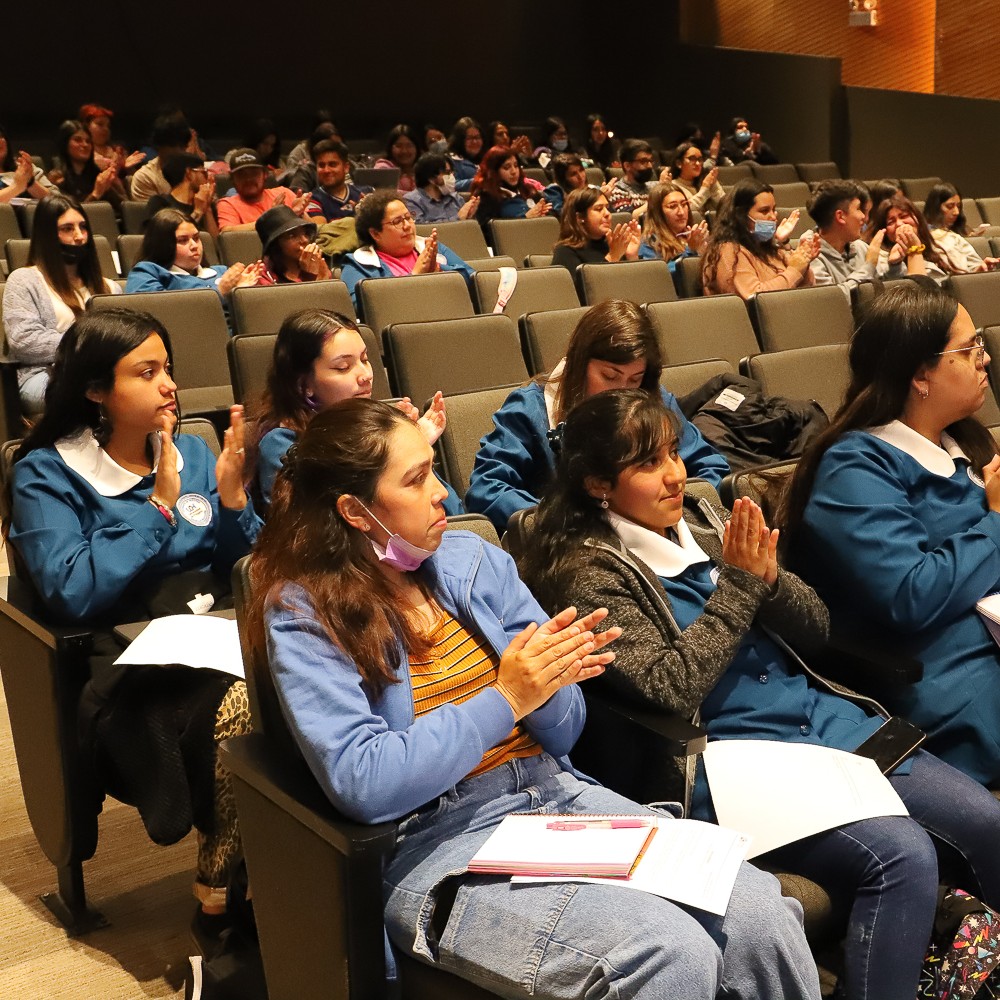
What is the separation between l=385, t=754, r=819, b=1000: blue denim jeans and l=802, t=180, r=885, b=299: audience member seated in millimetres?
3806

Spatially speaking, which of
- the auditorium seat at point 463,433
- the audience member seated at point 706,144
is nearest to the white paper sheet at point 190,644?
the auditorium seat at point 463,433

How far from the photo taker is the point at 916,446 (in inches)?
81.5

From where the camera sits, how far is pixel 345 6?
1120 cm

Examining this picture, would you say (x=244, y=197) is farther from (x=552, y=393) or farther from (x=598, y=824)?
(x=598, y=824)

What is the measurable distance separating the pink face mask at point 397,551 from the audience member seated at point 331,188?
5.07 metres

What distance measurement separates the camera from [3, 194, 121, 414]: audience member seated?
3.85 m

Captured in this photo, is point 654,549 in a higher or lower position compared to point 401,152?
higher

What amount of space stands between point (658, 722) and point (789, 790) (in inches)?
8.2

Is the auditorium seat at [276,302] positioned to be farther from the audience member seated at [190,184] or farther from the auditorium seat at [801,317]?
the audience member seated at [190,184]

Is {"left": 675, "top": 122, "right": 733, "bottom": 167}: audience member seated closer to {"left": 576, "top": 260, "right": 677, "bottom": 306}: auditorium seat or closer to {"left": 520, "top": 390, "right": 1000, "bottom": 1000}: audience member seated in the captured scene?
{"left": 576, "top": 260, "right": 677, "bottom": 306}: auditorium seat

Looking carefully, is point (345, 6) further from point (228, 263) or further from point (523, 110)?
point (228, 263)

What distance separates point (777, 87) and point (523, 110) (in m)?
2.54

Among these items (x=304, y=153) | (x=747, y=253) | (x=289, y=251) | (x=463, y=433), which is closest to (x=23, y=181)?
(x=304, y=153)

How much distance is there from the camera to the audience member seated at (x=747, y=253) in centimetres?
448
